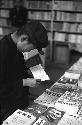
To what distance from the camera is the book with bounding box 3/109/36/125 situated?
191 centimetres

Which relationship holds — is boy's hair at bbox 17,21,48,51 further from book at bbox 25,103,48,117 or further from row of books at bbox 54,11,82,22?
row of books at bbox 54,11,82,22

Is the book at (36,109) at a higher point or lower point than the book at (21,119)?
lower

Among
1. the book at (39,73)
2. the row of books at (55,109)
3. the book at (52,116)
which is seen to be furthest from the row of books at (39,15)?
the book at (52,116)

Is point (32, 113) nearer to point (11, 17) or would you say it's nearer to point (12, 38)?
point (12, 38)

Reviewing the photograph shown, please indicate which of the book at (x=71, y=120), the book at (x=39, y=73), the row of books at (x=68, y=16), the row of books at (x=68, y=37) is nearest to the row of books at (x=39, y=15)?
the row of books at (x=68, y=16)

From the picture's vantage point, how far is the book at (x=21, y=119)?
6.28ft

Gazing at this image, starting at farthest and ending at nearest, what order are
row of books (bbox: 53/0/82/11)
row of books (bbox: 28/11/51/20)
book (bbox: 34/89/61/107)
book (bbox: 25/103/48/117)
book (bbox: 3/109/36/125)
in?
row of books (bbox: 28/11/51/20)
row of books (bbox: 53/0/82/11)
book (bbox: 34/89/61/107)
book (bbox: 25/103/48/117)
book (bbox: 3/109/36/125)

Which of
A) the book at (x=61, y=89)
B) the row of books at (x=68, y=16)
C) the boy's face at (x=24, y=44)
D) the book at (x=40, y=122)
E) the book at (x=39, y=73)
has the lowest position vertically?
the book at (x=40, y=122)

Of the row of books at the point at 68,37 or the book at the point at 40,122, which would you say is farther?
the row of books at the point at 68,37

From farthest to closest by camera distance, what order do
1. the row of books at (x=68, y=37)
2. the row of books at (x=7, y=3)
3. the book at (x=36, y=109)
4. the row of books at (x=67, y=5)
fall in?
1. the row of books at (x=7, y=3)
2. the row of books at (x=68, y=37)
3. the row of books at (x=67, y=5)
4. the book at (x=36, y=109)

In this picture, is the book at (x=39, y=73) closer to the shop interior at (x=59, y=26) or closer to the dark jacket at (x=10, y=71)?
the dark jacket at (x=10, y=71)

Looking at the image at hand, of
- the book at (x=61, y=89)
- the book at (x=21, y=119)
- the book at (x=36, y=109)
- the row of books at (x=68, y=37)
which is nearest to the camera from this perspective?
the book at (x=21, y=119)

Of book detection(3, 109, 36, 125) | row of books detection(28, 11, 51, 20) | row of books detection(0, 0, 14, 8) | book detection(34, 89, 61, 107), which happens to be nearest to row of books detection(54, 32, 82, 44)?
row of books detection(28, 11, 51, 20)

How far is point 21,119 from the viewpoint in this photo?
1.95 meters
